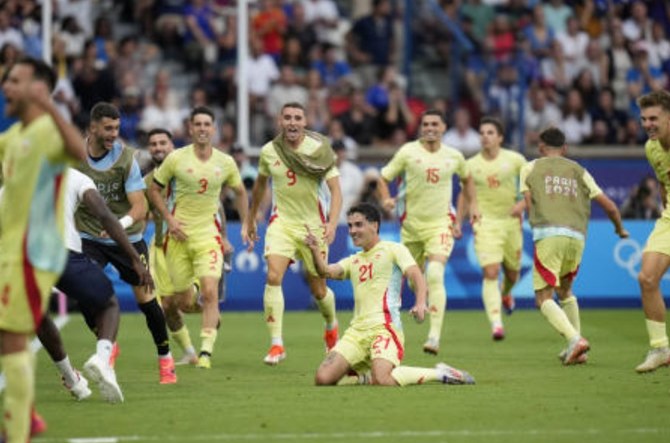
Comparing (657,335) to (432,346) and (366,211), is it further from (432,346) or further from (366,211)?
(366,211)

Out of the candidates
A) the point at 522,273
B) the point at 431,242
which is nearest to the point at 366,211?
the point at 431,242

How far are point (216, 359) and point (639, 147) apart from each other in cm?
1382

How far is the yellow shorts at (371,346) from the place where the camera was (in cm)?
1291

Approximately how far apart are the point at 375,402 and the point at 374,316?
1.43 meters

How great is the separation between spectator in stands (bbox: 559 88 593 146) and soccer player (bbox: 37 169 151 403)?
671 inches

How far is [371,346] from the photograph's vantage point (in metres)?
13.0

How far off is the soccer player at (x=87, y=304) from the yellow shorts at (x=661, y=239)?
4.66 metres

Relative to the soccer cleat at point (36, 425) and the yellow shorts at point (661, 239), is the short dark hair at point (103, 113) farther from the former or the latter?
the yellow shorts at point (661, 239)

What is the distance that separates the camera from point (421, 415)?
36.3ft

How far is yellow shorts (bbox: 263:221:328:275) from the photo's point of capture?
15.8 metres

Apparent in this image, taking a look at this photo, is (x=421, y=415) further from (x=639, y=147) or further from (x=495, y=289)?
(x=639, y=147)

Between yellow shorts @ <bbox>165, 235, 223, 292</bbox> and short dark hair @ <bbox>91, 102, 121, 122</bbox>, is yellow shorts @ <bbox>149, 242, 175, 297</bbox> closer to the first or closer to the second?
yellow shorts @ <bbox>165, 235, 223, 292</bbox>

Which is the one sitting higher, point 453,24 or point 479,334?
point 453,24

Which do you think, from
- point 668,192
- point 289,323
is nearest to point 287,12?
point 289,323
